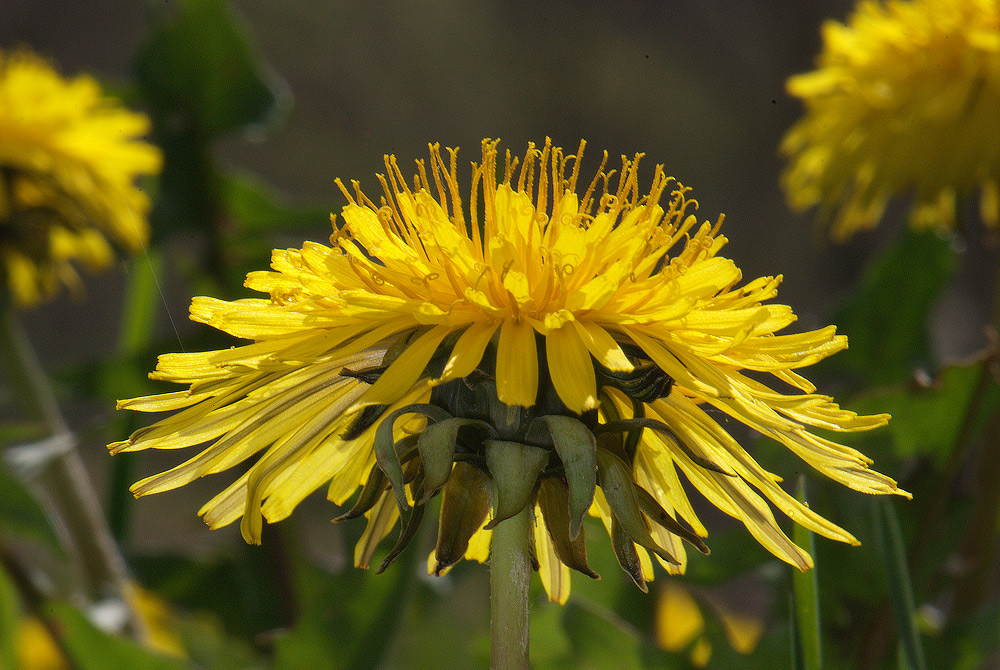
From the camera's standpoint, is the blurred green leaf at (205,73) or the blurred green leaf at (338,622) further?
the blurred green leaf at (205,73)

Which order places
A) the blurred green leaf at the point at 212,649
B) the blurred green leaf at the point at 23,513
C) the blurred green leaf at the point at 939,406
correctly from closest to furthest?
1. the blurred green leaf at the point at 939,406
2. the blurred green leaf at the point at 23,513
3. the blurred green leaf at the point at 212,649

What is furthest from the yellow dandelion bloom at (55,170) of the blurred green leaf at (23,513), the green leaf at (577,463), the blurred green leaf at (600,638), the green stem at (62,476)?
the green leaf at (577,463)

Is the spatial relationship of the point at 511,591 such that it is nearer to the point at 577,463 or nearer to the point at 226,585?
the point at 577,463

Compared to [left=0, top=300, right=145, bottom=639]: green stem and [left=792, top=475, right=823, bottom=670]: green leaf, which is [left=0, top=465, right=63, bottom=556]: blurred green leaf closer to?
[left=0, top=300, right=145, bottom=639]: green stem

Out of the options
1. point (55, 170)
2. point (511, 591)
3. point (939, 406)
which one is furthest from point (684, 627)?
point (55, 170)

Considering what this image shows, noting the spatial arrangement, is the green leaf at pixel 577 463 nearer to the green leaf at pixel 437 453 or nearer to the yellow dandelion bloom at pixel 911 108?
the green leaf at pixel 437 453

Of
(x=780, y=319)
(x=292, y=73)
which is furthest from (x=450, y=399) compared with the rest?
(x=292, y=73)
